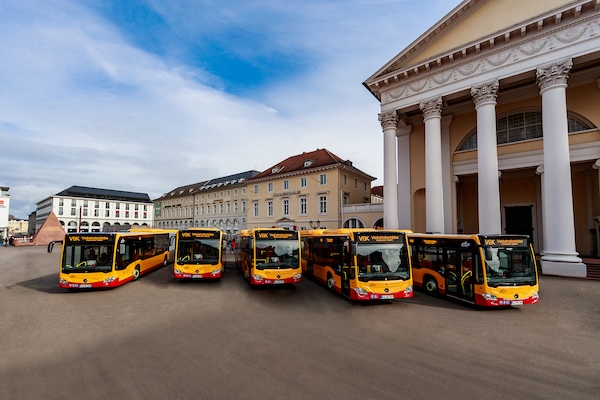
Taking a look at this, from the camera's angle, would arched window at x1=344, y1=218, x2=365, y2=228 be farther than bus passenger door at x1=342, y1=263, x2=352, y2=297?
Yes

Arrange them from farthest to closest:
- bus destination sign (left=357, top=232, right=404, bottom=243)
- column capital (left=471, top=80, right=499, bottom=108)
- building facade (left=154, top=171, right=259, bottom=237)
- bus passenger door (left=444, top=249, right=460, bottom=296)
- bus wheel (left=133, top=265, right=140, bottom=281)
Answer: building facade (left=154, top=171, right=259, bottom=237), column capital (left=471, top=80, right=499, bottom=108), bus wheel (left=133, top=265, right=140, bottom=281), bus passenger door (left=444, top=249, right=460, bottom=296), bus destination sign (left=357, top=232, right=404, bottom=243)

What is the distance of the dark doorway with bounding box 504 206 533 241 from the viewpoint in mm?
24125

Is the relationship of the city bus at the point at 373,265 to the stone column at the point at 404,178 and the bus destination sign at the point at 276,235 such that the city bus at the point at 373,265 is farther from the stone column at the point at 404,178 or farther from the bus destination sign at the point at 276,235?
the stone column at the point at 404,178

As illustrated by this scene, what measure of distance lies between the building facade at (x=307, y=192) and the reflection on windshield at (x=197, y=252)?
854 inches

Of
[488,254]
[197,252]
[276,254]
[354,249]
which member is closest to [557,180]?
[488,254]

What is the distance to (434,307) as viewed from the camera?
35.5 feet

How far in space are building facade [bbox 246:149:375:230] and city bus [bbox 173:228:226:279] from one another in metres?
21.6

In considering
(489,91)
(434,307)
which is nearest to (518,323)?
(434,307)

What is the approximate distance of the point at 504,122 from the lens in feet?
71.7

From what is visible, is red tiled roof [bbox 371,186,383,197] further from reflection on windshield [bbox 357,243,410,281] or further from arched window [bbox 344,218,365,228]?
reflection on windshield [bbox 357,243,410,281]

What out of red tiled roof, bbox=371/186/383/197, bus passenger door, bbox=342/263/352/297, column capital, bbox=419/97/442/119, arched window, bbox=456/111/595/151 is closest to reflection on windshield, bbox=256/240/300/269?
bus passenger door, bbox=342/263/352/297

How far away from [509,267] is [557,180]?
30.3 ft

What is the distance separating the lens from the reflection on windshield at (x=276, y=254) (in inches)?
520

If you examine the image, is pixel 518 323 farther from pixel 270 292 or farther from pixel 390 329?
pixel 270 292
